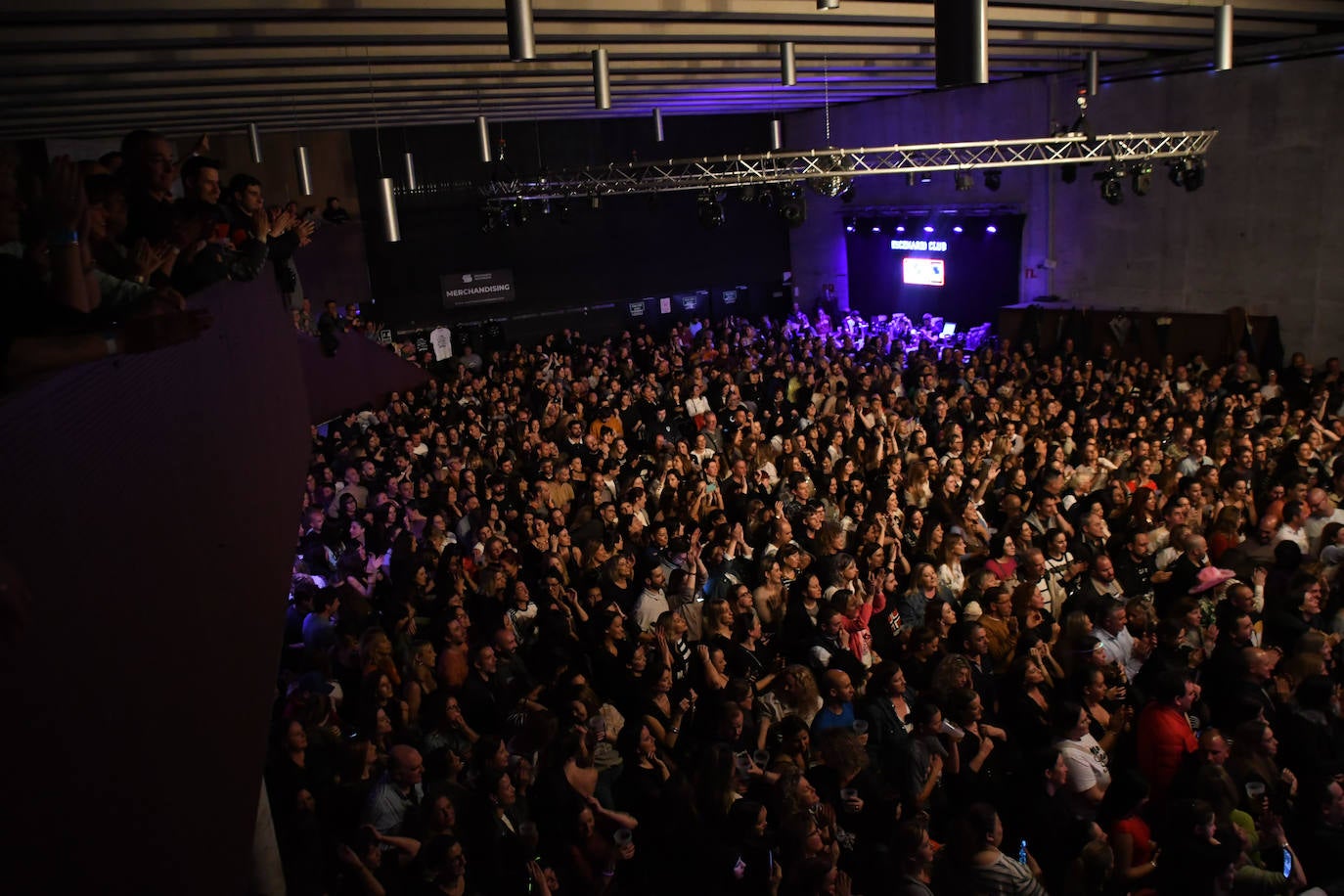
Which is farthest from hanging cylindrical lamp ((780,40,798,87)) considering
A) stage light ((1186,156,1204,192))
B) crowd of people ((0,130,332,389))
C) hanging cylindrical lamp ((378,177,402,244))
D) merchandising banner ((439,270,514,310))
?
merchandising banner ((439,270,514,310))

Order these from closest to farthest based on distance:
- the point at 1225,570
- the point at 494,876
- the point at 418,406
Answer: the point at 494,876, the point at 1225,570, the point at 418,406

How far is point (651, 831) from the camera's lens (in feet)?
12.5

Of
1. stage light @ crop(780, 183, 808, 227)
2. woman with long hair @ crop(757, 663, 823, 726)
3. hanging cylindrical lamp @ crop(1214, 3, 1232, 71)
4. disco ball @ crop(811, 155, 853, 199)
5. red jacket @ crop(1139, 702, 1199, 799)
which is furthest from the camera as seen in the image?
stage light @ crop(780, 183, 808, 227)

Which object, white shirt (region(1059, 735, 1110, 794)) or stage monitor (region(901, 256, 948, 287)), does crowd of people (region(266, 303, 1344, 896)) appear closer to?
white shirt (region(1059, 735, 1110, 794))

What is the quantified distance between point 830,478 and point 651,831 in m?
4.39

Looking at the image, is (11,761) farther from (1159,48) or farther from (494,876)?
(1159,48)

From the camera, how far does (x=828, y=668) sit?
4625 millimetres

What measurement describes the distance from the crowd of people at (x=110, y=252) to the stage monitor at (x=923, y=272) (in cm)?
1468

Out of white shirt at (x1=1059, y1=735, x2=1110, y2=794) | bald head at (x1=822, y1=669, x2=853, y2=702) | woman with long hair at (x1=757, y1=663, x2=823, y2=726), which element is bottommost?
white shirt at (x1=1059, y1=735, x2=1110, y2=794)

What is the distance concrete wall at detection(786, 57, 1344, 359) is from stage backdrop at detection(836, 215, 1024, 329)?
1.34 ft

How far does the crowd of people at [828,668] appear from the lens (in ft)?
11.8

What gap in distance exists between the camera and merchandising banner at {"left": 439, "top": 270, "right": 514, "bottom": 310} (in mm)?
17125

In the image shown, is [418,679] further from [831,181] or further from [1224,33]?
[831,181]

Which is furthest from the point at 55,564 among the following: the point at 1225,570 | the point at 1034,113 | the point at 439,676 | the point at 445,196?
the point at 445,196
